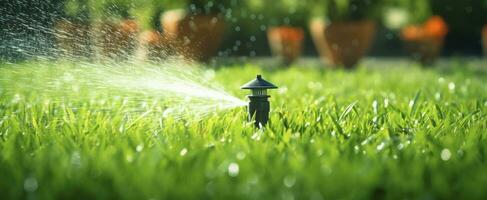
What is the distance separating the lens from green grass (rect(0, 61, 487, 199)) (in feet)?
4.52

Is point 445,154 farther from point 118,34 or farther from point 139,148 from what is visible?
point 118,34

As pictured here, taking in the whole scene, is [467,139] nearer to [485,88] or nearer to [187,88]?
[187,88]

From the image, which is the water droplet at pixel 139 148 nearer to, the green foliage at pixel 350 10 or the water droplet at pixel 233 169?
the water droplet at pixel 233 169

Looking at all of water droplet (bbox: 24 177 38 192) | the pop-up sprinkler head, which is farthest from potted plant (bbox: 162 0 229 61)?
water droplet (bbox: 24 177 38 192)

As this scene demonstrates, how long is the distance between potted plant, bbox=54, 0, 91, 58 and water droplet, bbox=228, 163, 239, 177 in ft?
13.8

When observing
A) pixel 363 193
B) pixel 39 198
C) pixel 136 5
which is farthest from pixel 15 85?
pixel 136 5

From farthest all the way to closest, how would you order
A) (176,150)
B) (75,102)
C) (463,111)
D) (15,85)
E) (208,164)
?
(15,85) → (75,102) → (463,111) → (176,150) → (208,164)

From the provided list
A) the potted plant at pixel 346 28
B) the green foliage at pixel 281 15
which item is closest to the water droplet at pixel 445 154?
the potted plant at pixel 346 28

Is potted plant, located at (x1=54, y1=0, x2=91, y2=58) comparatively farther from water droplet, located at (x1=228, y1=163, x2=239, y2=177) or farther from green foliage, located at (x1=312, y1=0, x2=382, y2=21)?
water droplet, located at (x1=228, y1=163, x2=239, y2=177)

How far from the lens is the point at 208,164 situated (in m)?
1.56

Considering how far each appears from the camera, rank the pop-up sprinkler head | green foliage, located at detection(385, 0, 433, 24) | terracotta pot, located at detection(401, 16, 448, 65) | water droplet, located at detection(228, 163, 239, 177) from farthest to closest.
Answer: terracotta pot, located at detection(401, 16, 448, 65) < green foliage, located at detection(385, 0, 433, 24) < the pop-up sprinkler head < water droplet, located at detection(228, 163, 239, 177)

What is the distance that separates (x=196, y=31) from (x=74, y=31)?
139cm

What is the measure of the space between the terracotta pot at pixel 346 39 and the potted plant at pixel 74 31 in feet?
8.14

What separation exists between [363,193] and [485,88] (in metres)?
2.95
